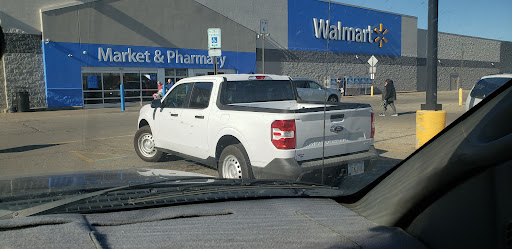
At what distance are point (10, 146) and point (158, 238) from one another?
8.89 m

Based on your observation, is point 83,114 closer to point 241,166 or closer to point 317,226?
point 241,166

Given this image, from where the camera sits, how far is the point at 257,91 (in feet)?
22.7

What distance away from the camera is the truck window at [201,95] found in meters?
6.75

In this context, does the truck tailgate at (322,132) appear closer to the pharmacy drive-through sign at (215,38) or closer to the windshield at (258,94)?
the windshield at (258,94)

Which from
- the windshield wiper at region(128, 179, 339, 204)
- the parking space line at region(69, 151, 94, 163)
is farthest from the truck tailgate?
the parking space line at region(69, 151, 94, 163)

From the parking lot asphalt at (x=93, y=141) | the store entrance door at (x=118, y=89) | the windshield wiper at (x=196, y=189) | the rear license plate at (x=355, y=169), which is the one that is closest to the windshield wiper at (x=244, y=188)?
the windshield wiper at (x=196, y=189)

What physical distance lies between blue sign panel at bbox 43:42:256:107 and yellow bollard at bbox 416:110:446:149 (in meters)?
3.15

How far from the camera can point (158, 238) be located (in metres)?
1.75

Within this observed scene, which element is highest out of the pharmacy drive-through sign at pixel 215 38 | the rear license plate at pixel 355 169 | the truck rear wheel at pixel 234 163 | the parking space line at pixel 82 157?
the pharmacy drive-through sign at pixel 215 38

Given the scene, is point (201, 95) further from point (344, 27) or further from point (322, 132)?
point (344, 27)

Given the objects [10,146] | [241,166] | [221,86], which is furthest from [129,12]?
[241,166]

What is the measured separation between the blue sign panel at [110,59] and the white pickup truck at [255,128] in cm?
58

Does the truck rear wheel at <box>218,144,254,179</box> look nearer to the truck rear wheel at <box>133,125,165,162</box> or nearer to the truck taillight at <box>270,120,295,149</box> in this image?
the truck taillight at <box>270,120,295,149</box>

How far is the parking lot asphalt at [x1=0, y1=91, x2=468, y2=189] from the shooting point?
4.53m
